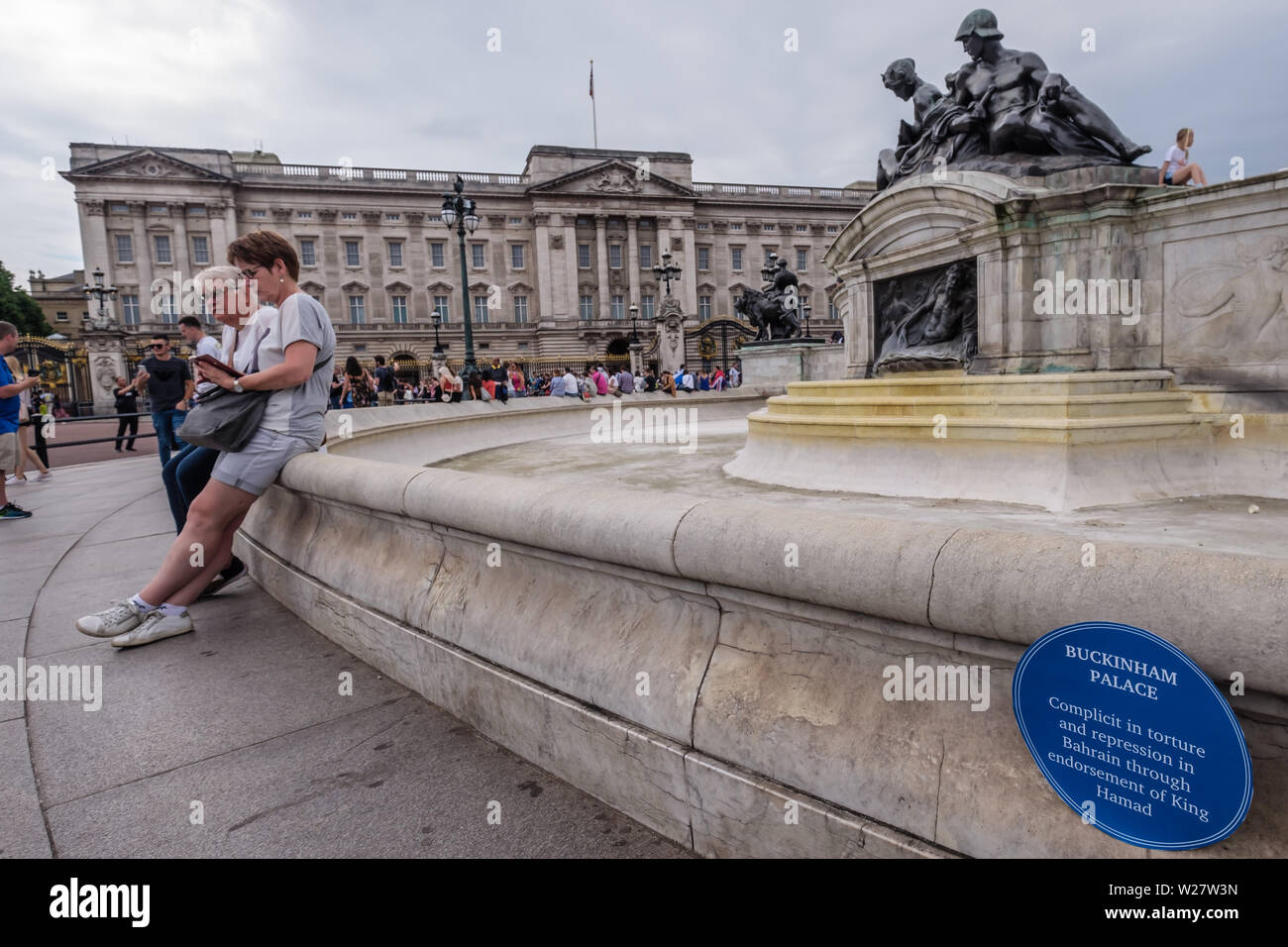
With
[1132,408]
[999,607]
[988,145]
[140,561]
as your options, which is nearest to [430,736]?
[999,607]

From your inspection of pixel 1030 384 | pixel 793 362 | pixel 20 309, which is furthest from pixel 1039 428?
pixel 20 309

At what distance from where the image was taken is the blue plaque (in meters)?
1.19

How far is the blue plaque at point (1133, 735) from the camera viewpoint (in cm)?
119

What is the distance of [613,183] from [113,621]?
225 feet

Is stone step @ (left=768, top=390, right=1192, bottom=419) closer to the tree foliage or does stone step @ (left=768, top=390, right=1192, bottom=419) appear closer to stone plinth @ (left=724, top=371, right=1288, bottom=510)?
stone plinth @ (left=724, top=371, right=1288, bottom=510)

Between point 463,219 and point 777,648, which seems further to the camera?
point 463,219

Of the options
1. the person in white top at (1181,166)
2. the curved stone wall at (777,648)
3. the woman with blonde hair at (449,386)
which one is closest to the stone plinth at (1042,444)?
the person in white top at (1181,166)

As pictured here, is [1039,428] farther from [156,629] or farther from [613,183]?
[613,183]

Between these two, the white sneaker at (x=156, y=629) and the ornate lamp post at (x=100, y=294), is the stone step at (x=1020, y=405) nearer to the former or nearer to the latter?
the white sneaker at (x=156, y=629)

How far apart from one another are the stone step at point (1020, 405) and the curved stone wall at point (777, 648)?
4.86 metres

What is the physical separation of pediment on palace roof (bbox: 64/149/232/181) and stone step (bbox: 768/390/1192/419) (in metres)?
65.9

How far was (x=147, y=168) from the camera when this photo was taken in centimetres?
5581

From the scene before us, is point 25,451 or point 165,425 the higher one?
point 165,425
